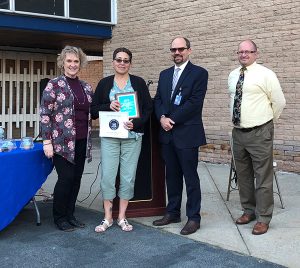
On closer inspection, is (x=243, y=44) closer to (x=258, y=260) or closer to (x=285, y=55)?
(x=258, y=260)

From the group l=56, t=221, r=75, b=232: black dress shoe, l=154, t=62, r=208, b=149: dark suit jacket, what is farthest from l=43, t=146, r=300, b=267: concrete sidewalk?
l=154, t=62, r=208, b=149: dark suit jacket

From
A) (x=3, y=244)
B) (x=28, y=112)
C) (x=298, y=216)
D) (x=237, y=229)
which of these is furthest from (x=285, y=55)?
(x=28, y=112)

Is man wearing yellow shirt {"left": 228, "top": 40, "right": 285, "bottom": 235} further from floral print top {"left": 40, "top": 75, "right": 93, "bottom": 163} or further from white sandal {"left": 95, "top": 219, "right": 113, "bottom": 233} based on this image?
floral print top {"left": 40, "top": 75, "right": 93, "bottom": 163}

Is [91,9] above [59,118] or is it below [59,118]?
above

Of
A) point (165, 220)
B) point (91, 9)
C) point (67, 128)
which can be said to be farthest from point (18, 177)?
point (91, 9)

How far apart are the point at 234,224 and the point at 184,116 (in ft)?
4.54

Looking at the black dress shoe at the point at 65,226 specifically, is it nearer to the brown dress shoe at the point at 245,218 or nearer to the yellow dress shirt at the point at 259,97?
the brown dress shoe at the point at 245,218

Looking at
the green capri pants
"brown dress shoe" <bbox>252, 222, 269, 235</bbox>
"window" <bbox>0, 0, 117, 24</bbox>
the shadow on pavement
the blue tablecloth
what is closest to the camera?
the shadow on pavement

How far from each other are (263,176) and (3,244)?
8.65ft

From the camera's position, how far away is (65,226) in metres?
4.67

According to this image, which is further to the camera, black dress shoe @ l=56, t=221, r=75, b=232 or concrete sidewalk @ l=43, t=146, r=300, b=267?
black dress shoe @ l=56, t=221, r=75, b=232

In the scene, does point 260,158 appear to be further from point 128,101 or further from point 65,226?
point 65,226

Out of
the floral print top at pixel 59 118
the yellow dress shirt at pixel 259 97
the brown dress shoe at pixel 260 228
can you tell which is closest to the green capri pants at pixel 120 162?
the floral print top at pixel 59 118

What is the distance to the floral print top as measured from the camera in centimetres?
440
